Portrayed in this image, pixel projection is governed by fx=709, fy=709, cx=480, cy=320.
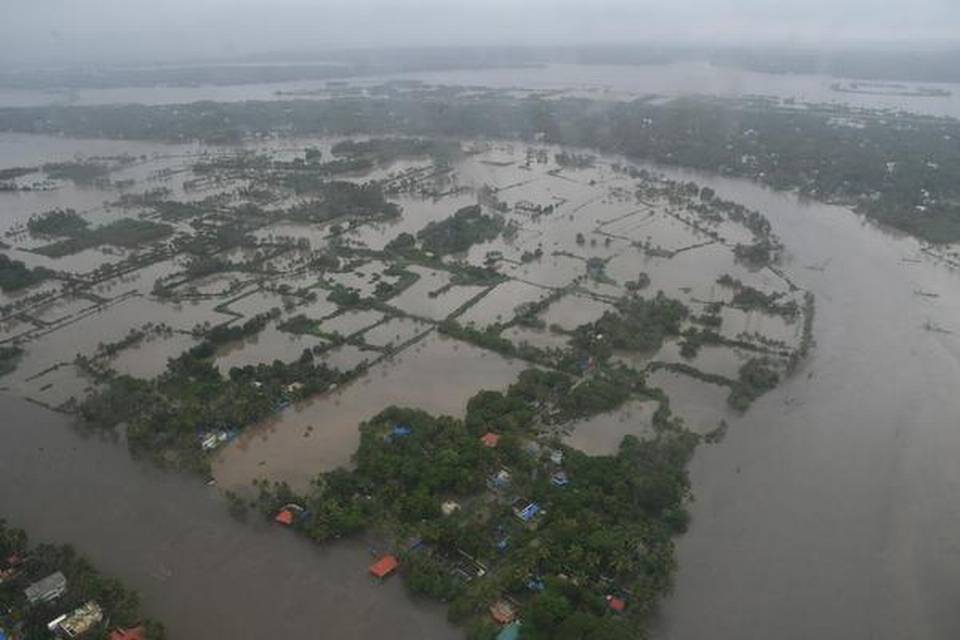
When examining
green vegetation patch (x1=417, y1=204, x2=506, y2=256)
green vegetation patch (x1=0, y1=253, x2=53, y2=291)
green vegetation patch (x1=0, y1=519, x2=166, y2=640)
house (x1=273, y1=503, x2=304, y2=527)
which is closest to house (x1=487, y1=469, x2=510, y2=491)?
house (x1=273, y1=503, x2=304, y2=527)

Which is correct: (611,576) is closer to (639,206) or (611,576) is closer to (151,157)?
(639,206)

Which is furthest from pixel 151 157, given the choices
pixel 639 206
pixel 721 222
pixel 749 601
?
pixel 749 601

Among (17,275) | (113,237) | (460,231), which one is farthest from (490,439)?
(113,237)

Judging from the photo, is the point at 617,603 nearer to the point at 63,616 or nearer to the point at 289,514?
the point at 289,514

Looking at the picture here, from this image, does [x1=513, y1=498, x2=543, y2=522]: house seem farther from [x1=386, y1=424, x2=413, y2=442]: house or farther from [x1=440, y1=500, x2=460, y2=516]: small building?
[x1=386, y1=424, x2=413, y2=442]: house

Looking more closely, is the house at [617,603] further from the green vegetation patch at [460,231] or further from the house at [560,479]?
the green vegetation patch at [460,231]
